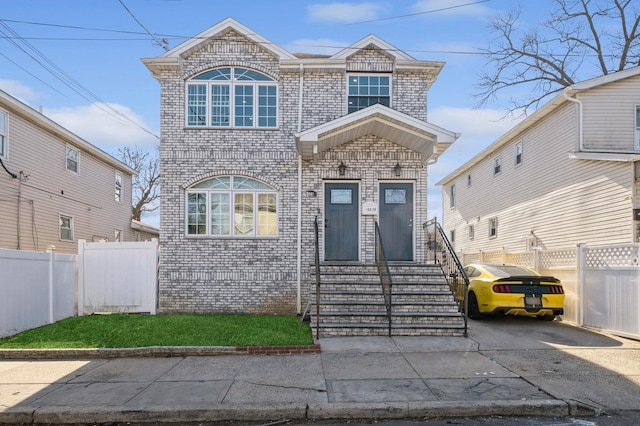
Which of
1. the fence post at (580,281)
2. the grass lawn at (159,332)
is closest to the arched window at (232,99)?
the grass lawn at (159,332)

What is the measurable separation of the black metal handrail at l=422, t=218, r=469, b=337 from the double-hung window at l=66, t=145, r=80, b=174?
13.6 m

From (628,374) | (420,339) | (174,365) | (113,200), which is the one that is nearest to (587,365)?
(628,374)

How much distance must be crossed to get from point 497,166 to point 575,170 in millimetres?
5632

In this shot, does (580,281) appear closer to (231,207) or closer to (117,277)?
(231,207)

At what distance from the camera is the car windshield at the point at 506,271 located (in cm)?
1038

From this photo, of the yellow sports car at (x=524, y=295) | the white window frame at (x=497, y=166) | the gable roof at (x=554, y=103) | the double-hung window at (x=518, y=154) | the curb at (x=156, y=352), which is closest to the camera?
the curb at (x=156, y=352)

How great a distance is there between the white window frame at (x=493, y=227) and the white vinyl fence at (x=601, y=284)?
8.10m

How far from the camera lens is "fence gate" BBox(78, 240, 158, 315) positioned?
35.9ft

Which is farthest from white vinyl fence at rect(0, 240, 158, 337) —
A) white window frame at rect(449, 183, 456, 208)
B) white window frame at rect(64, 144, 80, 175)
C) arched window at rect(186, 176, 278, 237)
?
white window frame at rect(449, 183, 456, 208)

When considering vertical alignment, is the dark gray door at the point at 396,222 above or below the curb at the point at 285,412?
above

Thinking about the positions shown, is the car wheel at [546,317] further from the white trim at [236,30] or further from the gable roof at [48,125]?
the gable roof at [48,125]

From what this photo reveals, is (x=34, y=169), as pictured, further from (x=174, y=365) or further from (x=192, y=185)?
(x=174, y=365)

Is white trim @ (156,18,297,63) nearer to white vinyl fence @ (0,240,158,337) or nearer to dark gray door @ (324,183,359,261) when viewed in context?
dark gray door @ (324,183,359,261)

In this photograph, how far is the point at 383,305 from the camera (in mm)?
9414
